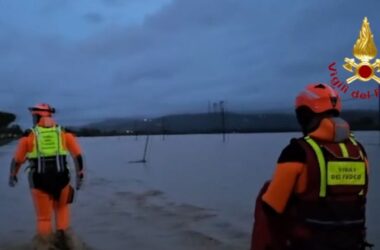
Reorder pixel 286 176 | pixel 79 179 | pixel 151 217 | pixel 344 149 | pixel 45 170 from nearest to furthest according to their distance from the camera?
pixel 286 176
pixel 344 149
pixel 45 170
pixel 79 179
pixel 151 217

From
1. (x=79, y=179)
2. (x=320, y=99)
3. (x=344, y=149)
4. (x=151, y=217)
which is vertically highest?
(x=320, y=99)

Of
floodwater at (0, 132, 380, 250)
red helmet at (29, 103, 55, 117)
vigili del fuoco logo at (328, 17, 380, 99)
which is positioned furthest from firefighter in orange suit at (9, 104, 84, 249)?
vigili del fuoco logo at (328, 17, 380, 99)

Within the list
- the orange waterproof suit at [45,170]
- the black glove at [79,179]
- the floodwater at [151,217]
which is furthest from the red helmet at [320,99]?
the floodwater at [151,217]

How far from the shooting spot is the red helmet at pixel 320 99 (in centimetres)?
334

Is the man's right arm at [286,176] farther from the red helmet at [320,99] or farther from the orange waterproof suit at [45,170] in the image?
the orange waterproof suit at [45,170]

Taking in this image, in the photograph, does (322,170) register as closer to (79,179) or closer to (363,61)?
(363,61)

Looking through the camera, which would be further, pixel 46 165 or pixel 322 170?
pixel 46 165

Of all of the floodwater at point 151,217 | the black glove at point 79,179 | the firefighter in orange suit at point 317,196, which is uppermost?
the firefighter in orange suit at point 317,196

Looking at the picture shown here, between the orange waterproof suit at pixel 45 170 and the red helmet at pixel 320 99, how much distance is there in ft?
17.1

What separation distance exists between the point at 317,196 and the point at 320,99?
21.5 inches

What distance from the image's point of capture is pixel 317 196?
3191 mm

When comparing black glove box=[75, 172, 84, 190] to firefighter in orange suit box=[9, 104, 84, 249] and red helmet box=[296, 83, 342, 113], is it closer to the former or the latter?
firefighter in orange suit box=[9, 104, 84, 249]

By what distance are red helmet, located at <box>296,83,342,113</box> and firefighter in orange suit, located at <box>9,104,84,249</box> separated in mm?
5202

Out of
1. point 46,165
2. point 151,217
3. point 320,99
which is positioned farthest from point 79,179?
point 320,99
